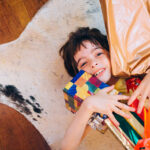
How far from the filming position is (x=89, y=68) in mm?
876

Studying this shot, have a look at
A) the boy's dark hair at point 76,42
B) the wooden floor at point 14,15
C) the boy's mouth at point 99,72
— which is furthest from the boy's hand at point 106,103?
the wooden floor at point 14,15

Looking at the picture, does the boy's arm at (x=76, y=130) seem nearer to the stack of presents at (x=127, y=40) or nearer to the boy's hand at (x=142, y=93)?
the stack of presents at (x=127, y=40)

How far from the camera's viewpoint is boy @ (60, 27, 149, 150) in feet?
2.39

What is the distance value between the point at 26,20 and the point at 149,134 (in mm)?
977

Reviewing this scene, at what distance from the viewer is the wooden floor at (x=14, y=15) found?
1.18 meters

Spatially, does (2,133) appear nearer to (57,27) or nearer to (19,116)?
(19,116)

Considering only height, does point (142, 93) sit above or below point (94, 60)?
below

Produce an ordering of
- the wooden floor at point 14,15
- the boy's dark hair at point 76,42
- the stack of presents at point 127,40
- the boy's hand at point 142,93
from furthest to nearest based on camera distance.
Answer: the wooden floor at point 14,15, the boy's dark hair at point 76,42, the stack of presents at point 127,40, the boy's hand at point 142,93

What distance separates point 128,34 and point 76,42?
268 mm

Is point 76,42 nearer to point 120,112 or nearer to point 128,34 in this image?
point 128,34

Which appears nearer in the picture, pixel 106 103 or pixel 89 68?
pixel 106 103

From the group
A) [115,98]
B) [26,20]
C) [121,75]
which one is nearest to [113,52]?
[121,75]

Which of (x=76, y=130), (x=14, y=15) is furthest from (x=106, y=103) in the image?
(x=14, y=15)

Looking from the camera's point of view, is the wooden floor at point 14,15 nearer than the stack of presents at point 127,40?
No
